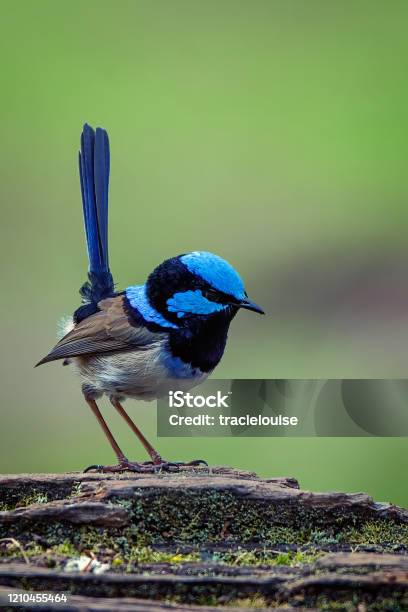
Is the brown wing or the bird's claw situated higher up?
the brown wing

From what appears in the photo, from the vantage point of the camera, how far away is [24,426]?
7.92m

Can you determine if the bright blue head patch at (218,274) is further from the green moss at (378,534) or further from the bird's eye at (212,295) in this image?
the green moss at (378,534)

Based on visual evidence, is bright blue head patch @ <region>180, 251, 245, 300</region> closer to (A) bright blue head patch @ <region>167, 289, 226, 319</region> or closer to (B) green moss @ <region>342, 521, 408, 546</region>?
(A) bright blue head patch @ <region>167, 289, 226, 319</region>

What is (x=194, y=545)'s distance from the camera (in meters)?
2.90

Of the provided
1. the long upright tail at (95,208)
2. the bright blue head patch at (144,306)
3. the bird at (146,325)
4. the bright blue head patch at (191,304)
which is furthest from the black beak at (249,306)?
the long upright tail at (95,208)

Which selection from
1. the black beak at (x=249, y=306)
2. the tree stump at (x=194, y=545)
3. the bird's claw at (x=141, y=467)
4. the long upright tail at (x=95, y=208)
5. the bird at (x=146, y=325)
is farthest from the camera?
the long upright tail at (x=95, y=208)

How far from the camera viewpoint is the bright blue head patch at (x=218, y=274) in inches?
156

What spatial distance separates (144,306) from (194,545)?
1687 millimetres

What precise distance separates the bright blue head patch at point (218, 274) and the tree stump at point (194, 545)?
891 millimetres

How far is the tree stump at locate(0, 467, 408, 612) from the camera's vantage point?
96.4 inches

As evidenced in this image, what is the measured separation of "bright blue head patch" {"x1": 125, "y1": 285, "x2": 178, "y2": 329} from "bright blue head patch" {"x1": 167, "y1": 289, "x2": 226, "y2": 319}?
0.29 feet

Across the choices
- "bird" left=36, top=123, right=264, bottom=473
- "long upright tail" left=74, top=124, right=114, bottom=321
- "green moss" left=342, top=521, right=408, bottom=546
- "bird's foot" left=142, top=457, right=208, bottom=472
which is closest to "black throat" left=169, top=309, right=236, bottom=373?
"bird" left=36, top=123, right=264, bottom=473

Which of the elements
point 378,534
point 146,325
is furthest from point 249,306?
point 378,534

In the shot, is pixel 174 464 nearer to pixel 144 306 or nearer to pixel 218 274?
pixel 144 306
